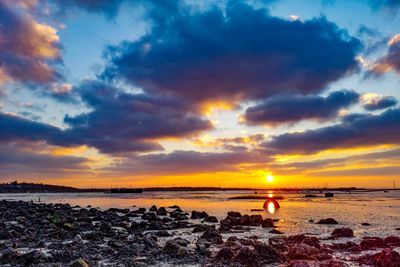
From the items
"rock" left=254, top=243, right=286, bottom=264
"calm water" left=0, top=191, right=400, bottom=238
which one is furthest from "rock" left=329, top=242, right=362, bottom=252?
"calm water" left=0, top=191, right=400, bottom=238

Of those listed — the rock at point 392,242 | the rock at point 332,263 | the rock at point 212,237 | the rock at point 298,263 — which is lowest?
the rock at point 332,263

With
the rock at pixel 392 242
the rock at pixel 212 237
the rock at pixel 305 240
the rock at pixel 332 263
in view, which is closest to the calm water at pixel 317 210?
the rock at pixel 392 242

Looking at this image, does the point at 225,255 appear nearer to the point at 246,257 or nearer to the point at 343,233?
the point at 246,257

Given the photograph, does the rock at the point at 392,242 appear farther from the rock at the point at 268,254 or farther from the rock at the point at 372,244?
the rock at the point at 268,254

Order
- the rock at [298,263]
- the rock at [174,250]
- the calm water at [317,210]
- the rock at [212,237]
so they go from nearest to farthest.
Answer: the rock at [298,263] → the rock at [174,250] → the rock at [212,237] → the calm water at [317,210]

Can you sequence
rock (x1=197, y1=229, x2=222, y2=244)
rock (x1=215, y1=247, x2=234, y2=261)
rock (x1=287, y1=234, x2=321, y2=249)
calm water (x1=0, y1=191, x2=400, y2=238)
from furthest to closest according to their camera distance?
calm water (x1=0, y1=191, x2=400, y2=238), rock (x1=197, y1=229, x2=222, y2=244), rock (x1=287, y1=234, x2=321, y2=249), rock (x1=215, y1=247, x2=234, y2=261)

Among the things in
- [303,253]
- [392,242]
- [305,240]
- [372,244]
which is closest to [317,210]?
[392,242]

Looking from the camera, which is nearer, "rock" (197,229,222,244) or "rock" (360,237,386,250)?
"rock" (360,237,386,250)

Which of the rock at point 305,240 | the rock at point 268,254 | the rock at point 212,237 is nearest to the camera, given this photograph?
the rock at point 268,254

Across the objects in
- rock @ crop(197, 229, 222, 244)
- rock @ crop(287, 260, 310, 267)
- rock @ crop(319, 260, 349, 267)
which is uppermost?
rock @ crop(197, 229, 222, 244)

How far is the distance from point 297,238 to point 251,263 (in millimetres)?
5798

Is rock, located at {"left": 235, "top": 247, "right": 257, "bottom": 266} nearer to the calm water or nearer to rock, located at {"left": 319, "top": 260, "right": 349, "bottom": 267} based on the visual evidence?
rock, located at {"left": 319, "top": 260, "right": 349, "bottom": 267}

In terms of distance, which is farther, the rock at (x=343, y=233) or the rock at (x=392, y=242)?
the rock at (x=343, y=233)

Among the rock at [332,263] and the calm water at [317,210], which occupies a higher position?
the calm water at [317,210]
